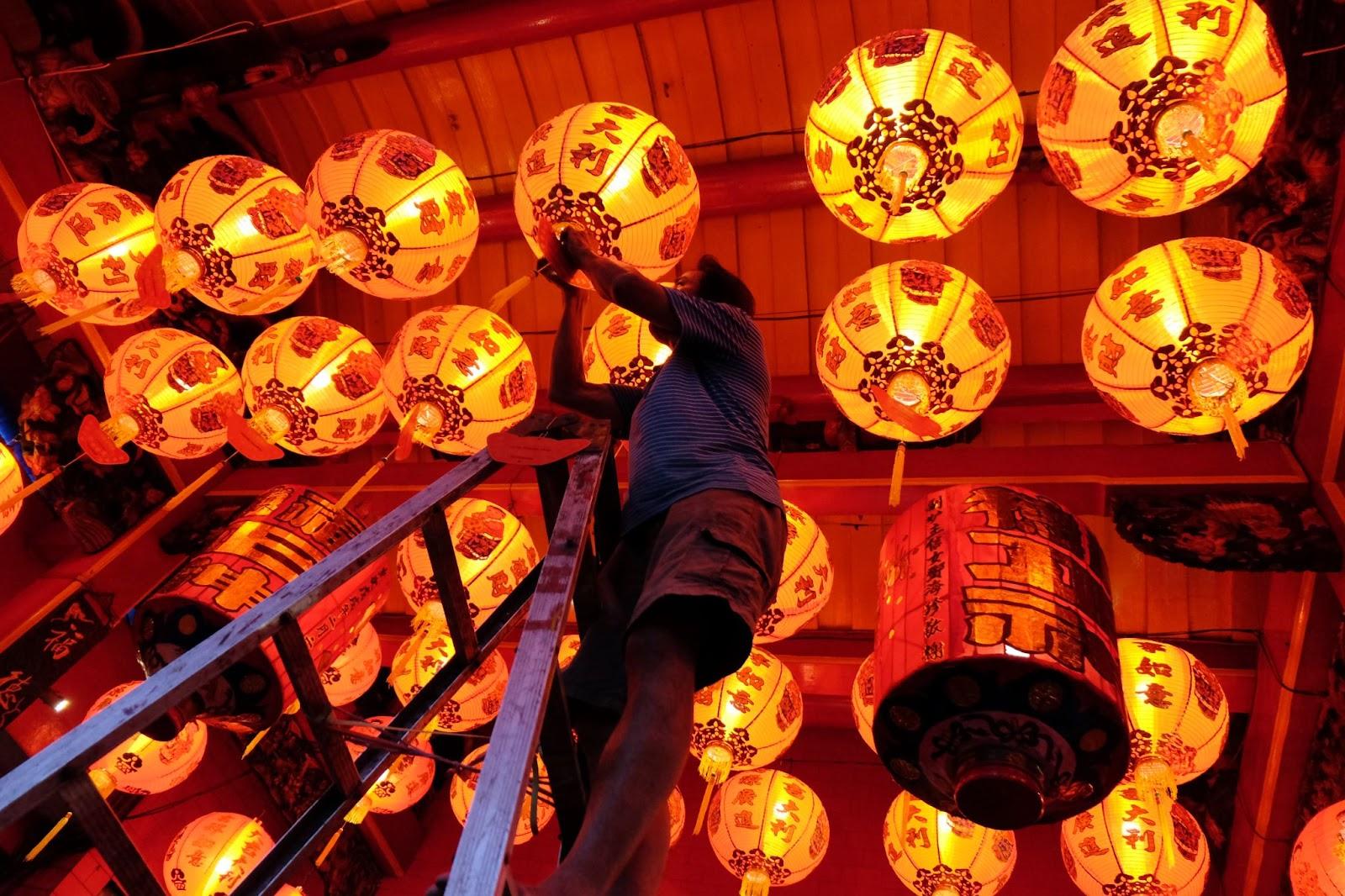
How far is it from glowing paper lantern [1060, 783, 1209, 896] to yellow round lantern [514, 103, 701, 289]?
365cm

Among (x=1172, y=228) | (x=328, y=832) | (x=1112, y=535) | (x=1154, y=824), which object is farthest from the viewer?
(x=1112, y=535)

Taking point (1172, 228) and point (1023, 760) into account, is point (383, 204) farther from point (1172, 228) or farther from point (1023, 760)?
point (1172, 228)

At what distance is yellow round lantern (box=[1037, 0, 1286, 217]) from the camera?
2.77 metres

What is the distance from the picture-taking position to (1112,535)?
563 cm

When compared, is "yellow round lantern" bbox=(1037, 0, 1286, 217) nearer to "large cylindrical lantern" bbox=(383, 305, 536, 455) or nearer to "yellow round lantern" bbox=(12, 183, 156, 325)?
"large cylindrical lantern" bbox=(383, 305, 536, 455)

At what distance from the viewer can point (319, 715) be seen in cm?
143

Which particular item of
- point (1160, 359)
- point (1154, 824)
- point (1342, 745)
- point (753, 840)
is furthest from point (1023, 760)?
point (1342, 745)

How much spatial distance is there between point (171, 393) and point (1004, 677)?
4.12m

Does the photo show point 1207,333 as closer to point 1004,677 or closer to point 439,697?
point 1004,677

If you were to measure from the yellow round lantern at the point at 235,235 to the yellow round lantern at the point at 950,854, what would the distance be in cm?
428

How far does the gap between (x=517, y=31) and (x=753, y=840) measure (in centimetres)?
496

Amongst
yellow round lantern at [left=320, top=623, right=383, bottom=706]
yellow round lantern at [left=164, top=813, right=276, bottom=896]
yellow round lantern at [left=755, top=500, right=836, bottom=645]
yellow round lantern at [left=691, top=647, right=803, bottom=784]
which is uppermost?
yellow round lantern at [left=755, top=500, right=836, bottom=645]

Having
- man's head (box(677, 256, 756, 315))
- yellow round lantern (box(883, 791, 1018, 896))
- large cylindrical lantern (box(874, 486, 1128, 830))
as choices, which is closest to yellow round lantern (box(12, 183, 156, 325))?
man's head (box(677, 256, 756, 315))

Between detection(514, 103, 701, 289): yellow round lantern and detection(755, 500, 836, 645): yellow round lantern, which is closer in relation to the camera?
detection(514, 103, 701, 289): yellow round lantern
